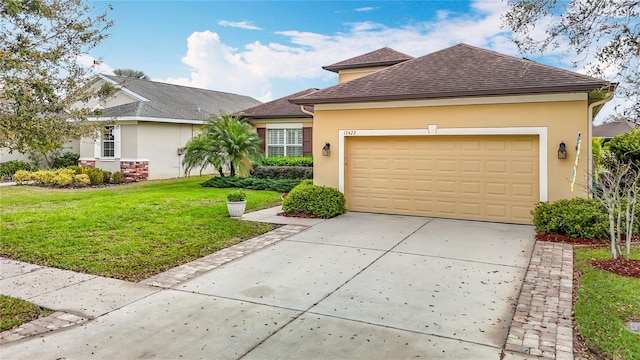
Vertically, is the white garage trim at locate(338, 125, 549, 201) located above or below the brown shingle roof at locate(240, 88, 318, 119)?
below

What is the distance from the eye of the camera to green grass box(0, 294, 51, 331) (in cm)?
466

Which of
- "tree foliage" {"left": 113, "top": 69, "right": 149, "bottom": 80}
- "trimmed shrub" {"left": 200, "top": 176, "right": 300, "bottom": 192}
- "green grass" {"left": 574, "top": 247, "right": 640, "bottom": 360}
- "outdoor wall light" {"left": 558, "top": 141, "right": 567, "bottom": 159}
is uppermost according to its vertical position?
"tree foliage" {"left": 113, "top": 69, "right": 149, "bottom": 80}

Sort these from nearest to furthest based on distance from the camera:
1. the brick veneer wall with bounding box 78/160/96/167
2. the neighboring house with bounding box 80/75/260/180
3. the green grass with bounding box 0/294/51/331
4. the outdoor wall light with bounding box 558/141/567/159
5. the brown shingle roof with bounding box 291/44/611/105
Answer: the green grass with bounding box 0/294/51/331 < the outdoor wall light with bounding box 558/141/567/159 < the brown shingle roof with bounding box 291/44/611/105 < the neighboring house with bounding box 80/75/260/180 < the brick veneer wall with bounding box 78/160/96/167

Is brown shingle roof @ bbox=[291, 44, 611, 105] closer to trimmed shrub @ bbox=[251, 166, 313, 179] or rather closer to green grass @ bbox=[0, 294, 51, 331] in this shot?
trimmed shrub @ bbox=[251, 166, 313, 179]

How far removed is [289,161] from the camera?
19516 mm

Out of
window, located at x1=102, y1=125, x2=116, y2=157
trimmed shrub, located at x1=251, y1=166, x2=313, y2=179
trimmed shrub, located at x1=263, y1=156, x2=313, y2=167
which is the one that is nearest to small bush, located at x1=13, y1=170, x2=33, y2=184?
window, located at x1=102, y1=125, x2=116, y2=157

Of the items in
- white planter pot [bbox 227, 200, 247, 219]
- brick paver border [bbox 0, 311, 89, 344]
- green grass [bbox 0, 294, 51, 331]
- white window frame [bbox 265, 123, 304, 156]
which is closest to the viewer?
brick paver border [bbox 0, 311, 89, 344]

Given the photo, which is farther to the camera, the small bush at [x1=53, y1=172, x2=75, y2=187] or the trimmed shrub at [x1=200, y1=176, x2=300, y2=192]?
the small bush at [x1=53, y1=172, x2=75, y2=187]

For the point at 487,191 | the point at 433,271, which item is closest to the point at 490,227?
the point at 487,191

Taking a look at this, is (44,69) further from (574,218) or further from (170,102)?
(170,102)

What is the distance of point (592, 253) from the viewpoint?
292 inches

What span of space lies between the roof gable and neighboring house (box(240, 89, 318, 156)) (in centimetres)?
211

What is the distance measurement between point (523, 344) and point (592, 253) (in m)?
4.34

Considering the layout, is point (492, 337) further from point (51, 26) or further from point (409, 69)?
point (409, 69)
